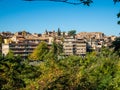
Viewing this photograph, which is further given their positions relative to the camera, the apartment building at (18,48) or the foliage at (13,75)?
the apartment building at (18,48)

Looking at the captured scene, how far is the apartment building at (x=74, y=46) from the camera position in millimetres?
116000

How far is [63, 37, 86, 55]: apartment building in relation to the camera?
381ft

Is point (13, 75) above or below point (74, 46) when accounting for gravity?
below

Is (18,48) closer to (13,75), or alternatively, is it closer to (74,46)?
(74,46)

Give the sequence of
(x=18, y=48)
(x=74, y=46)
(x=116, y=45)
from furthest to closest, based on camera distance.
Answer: (x=74, y=46), (x=18, y=48), (x=116, y=45)

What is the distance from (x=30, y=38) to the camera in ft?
418

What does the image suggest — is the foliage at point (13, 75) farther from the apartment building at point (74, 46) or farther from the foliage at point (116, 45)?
the apartment building at point (74, 46)

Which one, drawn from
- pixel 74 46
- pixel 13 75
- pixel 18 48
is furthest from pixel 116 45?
pixel 74 46

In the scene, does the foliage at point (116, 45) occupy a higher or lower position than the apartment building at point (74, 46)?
higher

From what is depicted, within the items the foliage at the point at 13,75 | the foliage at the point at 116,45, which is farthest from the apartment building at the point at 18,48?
the foliage at the point at 116,45

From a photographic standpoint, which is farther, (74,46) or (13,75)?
(74,46)

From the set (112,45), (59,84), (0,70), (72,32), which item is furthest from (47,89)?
(72,32)

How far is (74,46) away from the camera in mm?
118188

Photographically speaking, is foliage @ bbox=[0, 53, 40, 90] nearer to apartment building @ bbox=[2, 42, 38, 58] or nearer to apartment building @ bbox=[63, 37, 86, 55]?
apartment building @ bbox=[2, 42, 38, 58]
